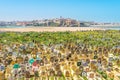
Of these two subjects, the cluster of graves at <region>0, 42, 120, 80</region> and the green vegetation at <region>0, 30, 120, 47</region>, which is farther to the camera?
the green vegetation at <region>0, 30, 120, 47</region>

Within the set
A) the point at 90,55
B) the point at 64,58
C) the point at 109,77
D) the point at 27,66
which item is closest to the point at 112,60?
the point at 90,55

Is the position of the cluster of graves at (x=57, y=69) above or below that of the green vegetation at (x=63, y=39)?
above

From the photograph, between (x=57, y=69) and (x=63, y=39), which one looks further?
(x=63, y=39)

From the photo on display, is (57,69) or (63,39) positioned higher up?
(57,69)

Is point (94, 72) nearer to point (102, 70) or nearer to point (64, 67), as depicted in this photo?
point (102, 70)

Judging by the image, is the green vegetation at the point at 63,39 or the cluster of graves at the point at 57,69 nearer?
the cluster of graves at the point at 57,69

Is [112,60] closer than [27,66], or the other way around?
[27,66]

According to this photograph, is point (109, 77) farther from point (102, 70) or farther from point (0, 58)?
point (0, 58)

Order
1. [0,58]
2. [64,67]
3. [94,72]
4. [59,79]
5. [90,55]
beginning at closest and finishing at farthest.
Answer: [59,79] → [94,72] → [64,67] → [0,58] → [90,55]

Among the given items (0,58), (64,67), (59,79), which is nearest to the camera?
(59,79)

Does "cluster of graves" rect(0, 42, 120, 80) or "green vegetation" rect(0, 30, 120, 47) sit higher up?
"cluster of graves" rect(0, 42, 120, 80)
